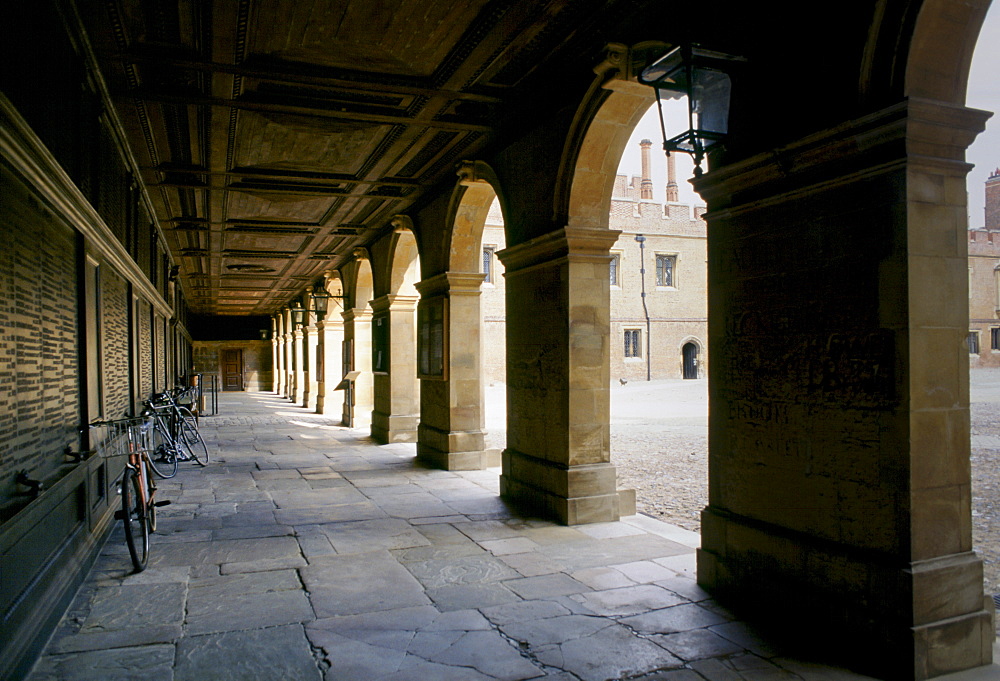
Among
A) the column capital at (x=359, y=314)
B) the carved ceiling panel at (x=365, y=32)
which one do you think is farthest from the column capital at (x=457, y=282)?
the column capital at (x=359, y=314)

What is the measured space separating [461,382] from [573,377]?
3.22m

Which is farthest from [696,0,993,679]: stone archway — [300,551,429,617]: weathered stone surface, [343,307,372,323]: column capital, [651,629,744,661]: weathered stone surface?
[343,307,372,323]: column capital

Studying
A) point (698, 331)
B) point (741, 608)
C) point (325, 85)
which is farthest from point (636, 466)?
point (698, 331)

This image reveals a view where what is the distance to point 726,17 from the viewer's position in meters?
3.95

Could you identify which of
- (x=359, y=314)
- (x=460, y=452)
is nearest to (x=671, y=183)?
(x=359, y=314)

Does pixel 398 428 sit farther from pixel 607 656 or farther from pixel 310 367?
pixel 310 367

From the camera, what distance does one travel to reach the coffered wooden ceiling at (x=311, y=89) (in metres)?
4.62

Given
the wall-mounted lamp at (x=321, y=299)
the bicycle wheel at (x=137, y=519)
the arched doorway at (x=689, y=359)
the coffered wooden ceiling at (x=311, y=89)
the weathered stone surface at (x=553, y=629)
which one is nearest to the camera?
the weathered stone surface at (x=553, y=629)

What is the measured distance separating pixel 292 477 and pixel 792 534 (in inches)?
247

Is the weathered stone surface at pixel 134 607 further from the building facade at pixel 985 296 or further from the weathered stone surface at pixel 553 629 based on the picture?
the building facade at pixel 985 296

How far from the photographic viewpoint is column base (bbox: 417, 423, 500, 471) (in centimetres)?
873

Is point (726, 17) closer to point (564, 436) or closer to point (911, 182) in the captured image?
point (911, 182)

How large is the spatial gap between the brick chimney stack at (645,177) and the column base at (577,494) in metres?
29.8

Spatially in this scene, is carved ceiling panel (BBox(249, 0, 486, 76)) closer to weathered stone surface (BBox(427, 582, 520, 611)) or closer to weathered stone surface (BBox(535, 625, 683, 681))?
weathered stone surface (BBox(427, 582, 520, 611))
